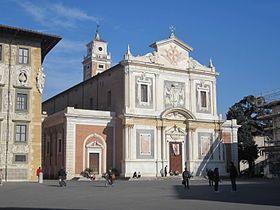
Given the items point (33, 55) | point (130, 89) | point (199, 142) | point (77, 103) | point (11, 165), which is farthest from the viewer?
point (77, 103)

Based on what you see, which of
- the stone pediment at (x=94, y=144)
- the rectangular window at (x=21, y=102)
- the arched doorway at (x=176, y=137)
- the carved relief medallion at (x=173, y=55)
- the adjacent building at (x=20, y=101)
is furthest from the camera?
the carved relief medallion at (x=173, y=55)

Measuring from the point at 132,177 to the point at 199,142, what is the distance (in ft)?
34.7

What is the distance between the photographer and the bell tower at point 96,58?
7725 centimetres

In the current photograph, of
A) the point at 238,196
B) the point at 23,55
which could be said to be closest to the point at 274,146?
the point at 238,196

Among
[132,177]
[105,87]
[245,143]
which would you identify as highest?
[105,87]

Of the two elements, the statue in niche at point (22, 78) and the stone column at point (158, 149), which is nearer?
the statue in niche at point (22, 78)

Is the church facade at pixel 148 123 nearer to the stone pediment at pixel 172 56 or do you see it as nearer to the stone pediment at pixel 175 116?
the stone pediment at pixel 172 56

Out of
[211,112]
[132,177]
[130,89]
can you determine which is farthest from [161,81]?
[132,177]

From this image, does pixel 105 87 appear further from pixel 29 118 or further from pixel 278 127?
pixel 278 127

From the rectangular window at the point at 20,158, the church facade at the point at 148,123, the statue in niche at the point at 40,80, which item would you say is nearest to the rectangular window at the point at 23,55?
the statue in niche at the point at 40,80

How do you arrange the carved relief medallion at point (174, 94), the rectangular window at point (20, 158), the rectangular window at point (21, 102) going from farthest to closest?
the carved relief medallion at point (174, 94) < the rectangular window at point (21, 102) < the rectangular window at point (20, 158)

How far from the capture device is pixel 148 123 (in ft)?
143

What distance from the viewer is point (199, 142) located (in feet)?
153

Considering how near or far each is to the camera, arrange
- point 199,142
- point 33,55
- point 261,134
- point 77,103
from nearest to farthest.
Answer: point 33,55, point 199,142, point 77,103, point 261,134
